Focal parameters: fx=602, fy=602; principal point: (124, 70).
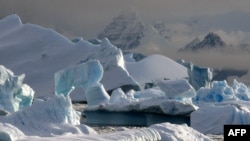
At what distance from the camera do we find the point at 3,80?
75.9 ft

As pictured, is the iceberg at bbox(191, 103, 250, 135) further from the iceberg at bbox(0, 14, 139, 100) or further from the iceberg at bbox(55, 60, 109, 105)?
the iceberg at bbox(0, 14, 139, 100)

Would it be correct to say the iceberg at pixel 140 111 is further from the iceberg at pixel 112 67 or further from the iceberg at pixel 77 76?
the iceberg at pixel 112 67

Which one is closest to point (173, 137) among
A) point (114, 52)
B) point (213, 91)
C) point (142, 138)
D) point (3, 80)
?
point (142, 138)

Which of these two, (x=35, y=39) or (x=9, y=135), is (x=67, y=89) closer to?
(x=9, y=135)

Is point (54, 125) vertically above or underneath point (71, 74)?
underneath

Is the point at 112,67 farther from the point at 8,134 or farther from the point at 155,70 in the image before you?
the point at 8,134

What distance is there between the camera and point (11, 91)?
76.1 ft

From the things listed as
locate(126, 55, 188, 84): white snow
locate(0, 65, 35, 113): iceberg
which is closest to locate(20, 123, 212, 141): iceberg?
locate(0, 65, 35, 113): iceberg

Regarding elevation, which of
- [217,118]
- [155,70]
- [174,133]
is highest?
[155,70]

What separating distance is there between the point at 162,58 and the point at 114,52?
17.8m

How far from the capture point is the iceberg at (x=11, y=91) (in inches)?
893

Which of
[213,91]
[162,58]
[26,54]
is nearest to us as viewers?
[213,91]

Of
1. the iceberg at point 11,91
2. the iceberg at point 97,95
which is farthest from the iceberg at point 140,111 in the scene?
the iceberg at point 11,91

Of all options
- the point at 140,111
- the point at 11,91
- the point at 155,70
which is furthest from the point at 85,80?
the point at 155,70
